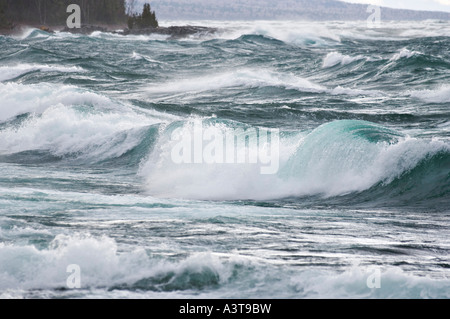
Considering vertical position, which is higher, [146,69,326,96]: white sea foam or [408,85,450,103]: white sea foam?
[146,69,326,96]: white sea foam

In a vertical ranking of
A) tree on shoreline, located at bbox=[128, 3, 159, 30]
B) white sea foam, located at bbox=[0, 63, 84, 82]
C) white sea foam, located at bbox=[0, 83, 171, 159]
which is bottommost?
white sea foam, located at bbox=[0, 83, 171, 159]

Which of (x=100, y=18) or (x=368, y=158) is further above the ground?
(x=100, y=18)

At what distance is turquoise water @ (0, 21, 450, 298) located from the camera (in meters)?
5.24

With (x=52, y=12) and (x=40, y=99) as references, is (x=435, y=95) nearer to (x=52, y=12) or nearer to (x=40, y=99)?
(x=40, y=99)

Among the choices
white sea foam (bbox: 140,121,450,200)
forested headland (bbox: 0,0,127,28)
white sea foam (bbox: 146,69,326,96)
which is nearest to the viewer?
white sea foam (bbox: 140,121,450,200)

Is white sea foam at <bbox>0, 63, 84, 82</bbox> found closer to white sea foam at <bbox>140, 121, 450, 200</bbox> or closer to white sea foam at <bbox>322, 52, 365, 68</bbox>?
white sea foam at <bbox>322, 52, 365, 68</bbox>

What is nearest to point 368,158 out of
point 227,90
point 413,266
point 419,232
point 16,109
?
point 419,232

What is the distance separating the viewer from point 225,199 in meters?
9.07

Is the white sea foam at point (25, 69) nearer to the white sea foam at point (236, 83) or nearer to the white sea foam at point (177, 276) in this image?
the white sea foam at point (236, 83)

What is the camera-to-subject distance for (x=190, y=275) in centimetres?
531

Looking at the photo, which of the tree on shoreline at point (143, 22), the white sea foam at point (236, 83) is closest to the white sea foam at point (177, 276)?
the white sea foam at point (236, 83)

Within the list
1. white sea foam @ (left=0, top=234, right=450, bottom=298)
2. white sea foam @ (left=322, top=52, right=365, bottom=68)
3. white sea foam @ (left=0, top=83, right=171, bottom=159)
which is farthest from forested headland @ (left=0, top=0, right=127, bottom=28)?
white sea foam @ (left=0, top=234, right=450, bottom=298)
